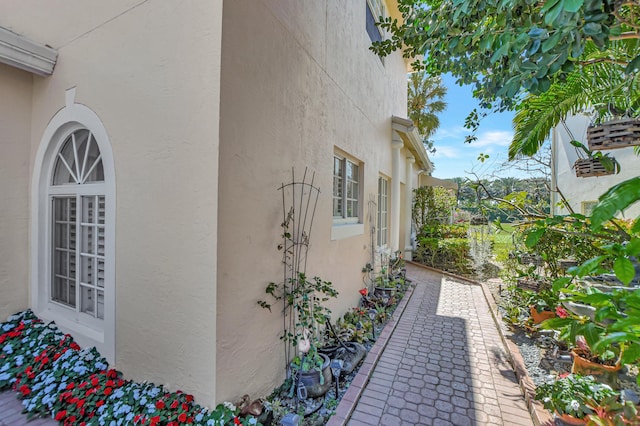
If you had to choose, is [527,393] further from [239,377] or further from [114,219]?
[114,219]

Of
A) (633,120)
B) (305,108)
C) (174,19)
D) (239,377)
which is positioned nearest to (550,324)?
(633,120)

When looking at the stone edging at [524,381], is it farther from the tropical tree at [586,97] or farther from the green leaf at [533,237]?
the tropical tree at [586,97]

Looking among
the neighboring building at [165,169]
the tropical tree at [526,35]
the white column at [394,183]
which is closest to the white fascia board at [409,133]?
the white column at [394,183]

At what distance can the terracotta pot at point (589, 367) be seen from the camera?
12.2ft

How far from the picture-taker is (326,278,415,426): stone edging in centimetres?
345

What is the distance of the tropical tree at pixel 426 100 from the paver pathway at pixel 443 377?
19370mm

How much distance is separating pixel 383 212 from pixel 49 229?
8592 millimetres

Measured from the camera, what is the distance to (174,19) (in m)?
3.13

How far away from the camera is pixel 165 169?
3.15 metres

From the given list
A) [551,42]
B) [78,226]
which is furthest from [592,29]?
[78,226]

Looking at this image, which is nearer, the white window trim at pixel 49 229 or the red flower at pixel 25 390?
the red flower at pixel 25 390

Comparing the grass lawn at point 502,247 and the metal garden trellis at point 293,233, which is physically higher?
the metal garden trellis at point 293,233

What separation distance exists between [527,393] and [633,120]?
11.6 feet

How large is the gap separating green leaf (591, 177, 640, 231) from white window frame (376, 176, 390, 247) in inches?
307
